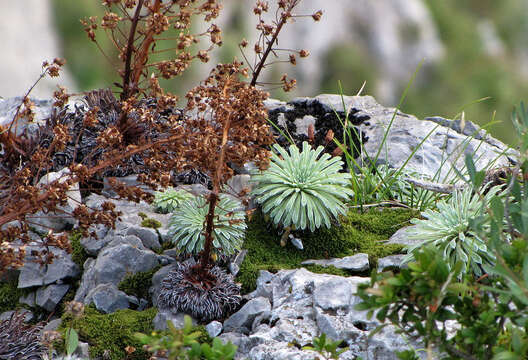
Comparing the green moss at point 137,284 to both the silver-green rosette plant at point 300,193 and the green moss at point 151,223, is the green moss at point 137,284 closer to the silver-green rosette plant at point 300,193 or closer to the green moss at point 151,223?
the green moss at point 151,223

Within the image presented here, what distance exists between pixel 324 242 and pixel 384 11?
3464 centimetres

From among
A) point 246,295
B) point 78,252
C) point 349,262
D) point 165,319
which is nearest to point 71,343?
point 165,319

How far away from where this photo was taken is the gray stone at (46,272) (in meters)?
3.54

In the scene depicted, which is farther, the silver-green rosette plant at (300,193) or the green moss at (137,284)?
the silver-green rosette plant at (300,193)

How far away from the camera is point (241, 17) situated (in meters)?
30.6

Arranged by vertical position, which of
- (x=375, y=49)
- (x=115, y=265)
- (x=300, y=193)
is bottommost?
(x=115, y=265)

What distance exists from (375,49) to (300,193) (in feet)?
110

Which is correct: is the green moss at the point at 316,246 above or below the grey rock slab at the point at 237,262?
above

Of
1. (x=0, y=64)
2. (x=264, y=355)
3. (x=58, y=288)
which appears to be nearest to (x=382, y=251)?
(x=264, y=355)

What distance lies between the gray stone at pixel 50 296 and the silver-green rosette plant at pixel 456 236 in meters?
2.17

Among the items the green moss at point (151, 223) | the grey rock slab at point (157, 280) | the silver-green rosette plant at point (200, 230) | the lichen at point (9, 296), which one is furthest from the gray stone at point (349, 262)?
the lichen at point (9, 296)

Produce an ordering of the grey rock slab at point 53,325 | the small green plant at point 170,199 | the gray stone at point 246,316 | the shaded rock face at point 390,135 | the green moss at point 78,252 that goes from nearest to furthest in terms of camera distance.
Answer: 1. the gray stone at point 246,316
2. the grey rock slab at point 53,325
3. the green moss at point 78,252
4. the small green plant at point 170,199
5. the shaded rock face at point 390,135

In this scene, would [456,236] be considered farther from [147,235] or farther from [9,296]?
[9,296]

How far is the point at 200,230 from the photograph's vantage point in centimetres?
316
